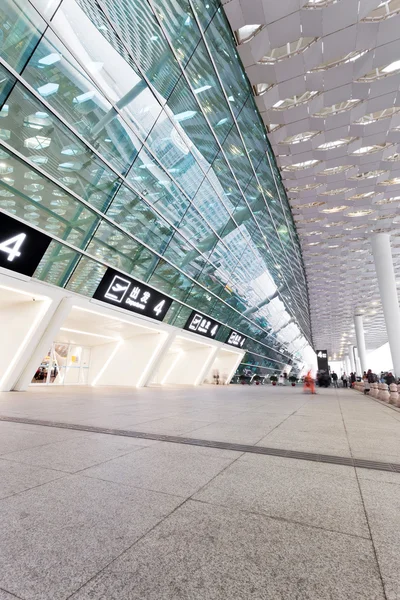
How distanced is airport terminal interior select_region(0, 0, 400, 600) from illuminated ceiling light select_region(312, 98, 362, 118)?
120 millimetres

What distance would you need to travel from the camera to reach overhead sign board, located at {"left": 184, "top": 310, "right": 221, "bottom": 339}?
2120 centimetres

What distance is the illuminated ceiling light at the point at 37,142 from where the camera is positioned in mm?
9883

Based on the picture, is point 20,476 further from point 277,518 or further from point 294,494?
point 294,494

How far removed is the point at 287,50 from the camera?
1334cm

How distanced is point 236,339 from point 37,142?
22.7 metres

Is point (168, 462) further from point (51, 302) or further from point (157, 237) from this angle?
point (157, 237)

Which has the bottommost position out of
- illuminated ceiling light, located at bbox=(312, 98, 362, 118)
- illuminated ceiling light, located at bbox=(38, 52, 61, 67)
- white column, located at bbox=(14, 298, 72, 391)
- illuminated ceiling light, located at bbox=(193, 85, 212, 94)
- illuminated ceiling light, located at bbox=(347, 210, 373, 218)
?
white column, located at bbox=(14, 298, 72, 391)

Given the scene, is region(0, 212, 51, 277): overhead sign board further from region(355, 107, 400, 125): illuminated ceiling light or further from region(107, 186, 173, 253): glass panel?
region(355, 107, 400, 125): illuminated ceiling light

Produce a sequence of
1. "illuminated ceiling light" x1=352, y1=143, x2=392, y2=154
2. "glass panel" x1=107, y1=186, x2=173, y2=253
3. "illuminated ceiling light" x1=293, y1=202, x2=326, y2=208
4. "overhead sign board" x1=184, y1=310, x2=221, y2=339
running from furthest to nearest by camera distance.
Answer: "illuminated ceiling light" x1=293, y1=202, x2=326, y2=208 < "overhead sign board" x1=184, y1=310, x2=221, y2=339 < "illuminated ceiling light" x1=352, y1=143, x2=392, y2=154 < "glass panel" x1=107, y1=186, x2=173, y2=253

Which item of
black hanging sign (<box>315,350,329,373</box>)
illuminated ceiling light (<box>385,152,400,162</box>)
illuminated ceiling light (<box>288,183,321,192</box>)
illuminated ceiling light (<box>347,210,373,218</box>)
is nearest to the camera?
illuminated ceiling light (<box>385,152,400,162</box>)

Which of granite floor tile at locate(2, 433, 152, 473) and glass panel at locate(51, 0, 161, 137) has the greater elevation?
glass panel at locate(51, 0, 161, 137)

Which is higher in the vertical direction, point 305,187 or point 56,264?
point 305,187

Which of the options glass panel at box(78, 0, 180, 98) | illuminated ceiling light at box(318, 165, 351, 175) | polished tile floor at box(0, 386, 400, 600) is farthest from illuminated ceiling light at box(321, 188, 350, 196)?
polished tile floor at box(0, 386, 400, 600)

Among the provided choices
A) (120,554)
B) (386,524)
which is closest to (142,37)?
(120,554)
